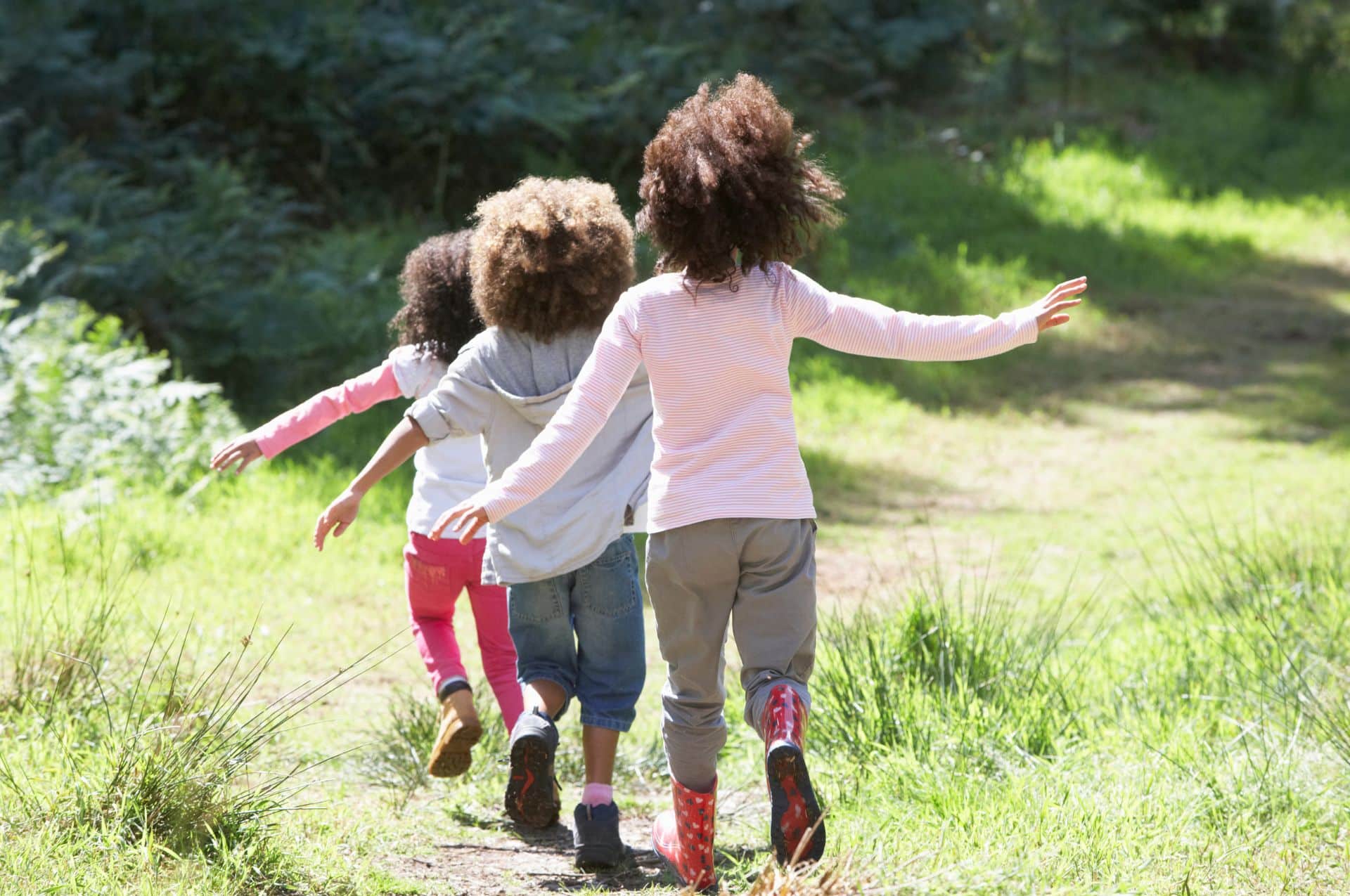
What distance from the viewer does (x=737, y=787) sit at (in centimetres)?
405

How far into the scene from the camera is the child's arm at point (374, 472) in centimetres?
339

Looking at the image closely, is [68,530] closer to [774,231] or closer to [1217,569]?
[774,231]

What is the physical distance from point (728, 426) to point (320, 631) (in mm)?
3066

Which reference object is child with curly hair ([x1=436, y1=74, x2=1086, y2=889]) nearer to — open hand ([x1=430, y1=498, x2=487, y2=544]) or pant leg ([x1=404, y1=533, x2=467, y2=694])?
open hand ([x1=430, y1=498, x2=487, y2=544])

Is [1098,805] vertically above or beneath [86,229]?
beneath

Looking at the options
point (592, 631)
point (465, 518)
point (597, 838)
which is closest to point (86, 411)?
point (592, 631)

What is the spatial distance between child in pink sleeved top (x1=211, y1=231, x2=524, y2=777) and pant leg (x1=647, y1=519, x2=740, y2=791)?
0.86 metres

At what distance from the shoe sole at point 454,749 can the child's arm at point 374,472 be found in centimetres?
63

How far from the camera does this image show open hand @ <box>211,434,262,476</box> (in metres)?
3.52

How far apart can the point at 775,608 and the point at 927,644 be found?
136 centimetres

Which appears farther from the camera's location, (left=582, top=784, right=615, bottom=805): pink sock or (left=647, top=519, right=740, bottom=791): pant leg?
(left=582, top=784, right=615, bottom=805): pink sock

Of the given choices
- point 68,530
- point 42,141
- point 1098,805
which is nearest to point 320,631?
point 68,530

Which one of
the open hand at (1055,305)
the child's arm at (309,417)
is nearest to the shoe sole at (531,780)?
the child's arm at (309,417)

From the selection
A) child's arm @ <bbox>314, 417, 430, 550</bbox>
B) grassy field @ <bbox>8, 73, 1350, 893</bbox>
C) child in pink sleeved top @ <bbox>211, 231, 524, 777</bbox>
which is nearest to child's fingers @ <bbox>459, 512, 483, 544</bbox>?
child's arm @ <bbox>314, 417, 430, 550</bbox>
